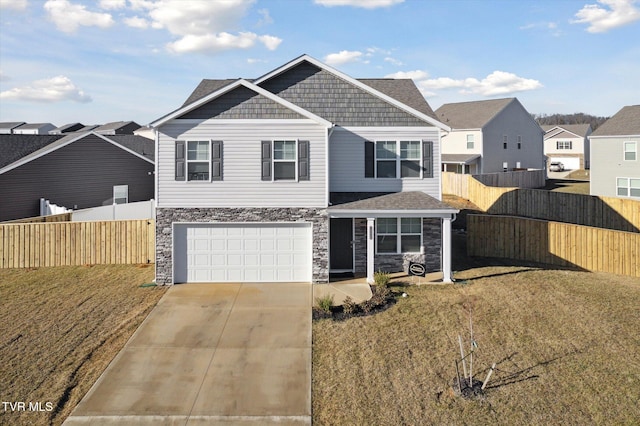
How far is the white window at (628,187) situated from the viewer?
30.1 m

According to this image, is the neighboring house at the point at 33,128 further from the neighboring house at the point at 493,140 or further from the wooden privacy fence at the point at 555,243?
the wooden privacy fence at the point at 555,243

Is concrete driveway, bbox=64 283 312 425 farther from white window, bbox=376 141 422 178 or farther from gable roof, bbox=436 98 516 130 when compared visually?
gable roof, bbox=436 98 516 130

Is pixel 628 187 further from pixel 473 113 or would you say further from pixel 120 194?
pixel 120 194

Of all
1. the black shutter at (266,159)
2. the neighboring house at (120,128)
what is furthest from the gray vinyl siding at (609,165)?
the neighboring house at (120,128)

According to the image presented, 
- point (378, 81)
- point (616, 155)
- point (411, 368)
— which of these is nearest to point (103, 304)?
point (411, 368)

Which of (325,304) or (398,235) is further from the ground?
(398,235)

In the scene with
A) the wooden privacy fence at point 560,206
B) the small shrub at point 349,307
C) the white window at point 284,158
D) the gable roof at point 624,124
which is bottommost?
the small shrub at point 349,307

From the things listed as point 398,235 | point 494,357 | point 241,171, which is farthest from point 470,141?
point 494,357

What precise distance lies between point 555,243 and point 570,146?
58.4 meters

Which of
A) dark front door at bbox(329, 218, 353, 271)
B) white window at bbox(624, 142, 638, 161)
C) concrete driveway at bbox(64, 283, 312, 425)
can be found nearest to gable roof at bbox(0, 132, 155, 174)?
concrete driveway at bbox(64, 283, 312, 425)

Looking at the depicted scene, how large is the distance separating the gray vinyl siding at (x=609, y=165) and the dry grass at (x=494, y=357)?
59.7 ft

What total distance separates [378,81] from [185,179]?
993 cm

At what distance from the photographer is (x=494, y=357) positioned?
1085 centimetres

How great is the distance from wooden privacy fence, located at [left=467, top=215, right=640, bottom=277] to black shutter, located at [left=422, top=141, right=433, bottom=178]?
3985mm
